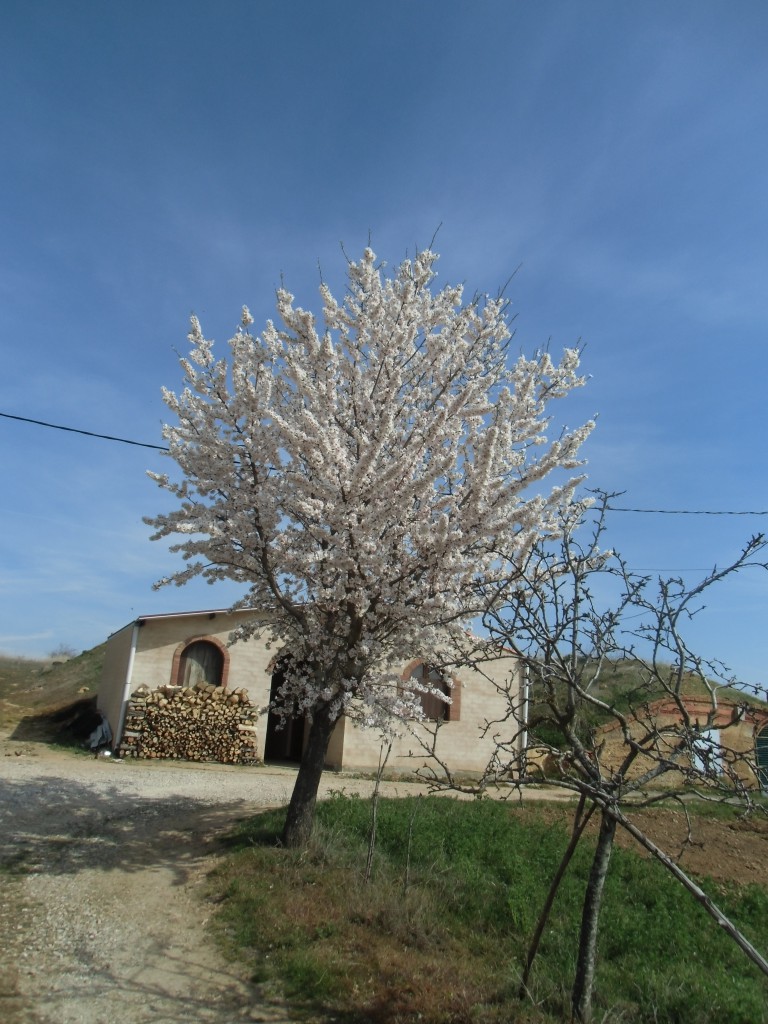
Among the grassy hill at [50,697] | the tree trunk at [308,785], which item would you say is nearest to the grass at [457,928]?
the tree trunk at [308,785]

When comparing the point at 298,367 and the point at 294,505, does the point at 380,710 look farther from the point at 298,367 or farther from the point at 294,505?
the point at 298,367

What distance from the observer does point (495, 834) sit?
33.7 feet

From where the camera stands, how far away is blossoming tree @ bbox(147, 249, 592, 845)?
913 cm

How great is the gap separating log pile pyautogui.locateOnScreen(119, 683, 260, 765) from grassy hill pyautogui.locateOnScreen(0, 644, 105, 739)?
13.0ft

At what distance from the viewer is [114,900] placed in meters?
7.85

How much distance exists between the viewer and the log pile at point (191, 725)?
17.4 meters

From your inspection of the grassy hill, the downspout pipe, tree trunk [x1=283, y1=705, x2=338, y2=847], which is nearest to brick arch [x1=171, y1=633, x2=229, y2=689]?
the downspout pipe

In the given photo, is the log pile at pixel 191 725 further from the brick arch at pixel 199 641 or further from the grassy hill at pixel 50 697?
the grassy hill at pixel 50 697

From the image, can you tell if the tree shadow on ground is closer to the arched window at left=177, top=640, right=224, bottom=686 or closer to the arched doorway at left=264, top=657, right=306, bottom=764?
the arched window at left=177, top=640, right=224, bottom=686

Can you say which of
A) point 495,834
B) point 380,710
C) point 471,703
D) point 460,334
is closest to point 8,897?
point 380,710

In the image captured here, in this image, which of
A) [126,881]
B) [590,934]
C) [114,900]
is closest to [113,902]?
[114,900]

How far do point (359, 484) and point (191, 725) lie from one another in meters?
11.6

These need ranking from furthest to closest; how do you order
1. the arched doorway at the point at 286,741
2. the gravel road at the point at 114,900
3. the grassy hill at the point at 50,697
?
the arched doorway at the point at 286,741 < the grassy hill at the point at 50,697 < the gravel road at the point at 114,900

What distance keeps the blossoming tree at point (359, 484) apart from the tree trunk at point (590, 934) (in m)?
4.01
